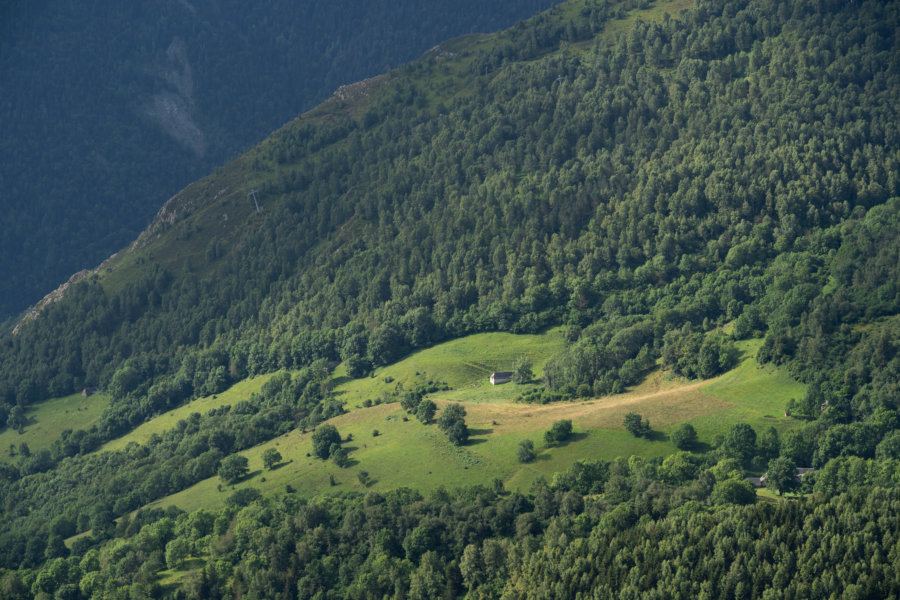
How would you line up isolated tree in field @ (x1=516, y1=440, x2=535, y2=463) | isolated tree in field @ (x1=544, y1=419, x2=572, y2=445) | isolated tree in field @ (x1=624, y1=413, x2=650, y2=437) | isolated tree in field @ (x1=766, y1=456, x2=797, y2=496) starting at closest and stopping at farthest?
isolated tree in field @ (x1=766, y1=456, x2=797, y2=496) → isolated tree in field @ (x1=516, y1=440, x2=535, y2=463) → isolated tree in field @ (x1=624, y1=413, x2=650, y2=437) → isolated tree in field @ (x1=544, y1=419, x2=572, y2=445)

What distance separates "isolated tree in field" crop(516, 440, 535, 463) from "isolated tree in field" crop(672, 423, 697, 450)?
25.6 meters

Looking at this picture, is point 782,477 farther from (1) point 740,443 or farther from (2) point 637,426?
(2) point 637,426

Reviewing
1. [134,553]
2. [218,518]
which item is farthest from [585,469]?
[134,553]

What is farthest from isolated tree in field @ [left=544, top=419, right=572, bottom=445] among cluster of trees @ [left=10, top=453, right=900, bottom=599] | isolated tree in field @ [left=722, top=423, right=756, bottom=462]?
isolated tree in field @ [left=722, top=423, right=756, bottom=462]

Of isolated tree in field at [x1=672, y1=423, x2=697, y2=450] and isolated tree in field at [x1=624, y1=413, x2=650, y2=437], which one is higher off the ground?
isolated tree in field at [x1=624, y1=413, x2=650, y2=437]

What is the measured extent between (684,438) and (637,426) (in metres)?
9.76

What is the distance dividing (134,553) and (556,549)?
80.0 m

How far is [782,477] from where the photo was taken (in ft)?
558

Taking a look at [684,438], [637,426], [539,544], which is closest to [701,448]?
[684,438]

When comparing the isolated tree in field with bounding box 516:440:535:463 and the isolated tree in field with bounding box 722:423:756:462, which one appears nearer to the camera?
the isolated tree in field with bounding box 722:423:756:462

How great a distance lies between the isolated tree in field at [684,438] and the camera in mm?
189500

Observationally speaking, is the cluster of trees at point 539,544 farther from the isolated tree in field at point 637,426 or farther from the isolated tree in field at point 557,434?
the isolated tree in field at point 557,434

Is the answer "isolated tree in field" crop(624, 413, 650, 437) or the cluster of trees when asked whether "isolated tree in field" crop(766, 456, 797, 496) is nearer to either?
the cluster of trees

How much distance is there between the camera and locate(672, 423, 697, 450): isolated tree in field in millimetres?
189500
